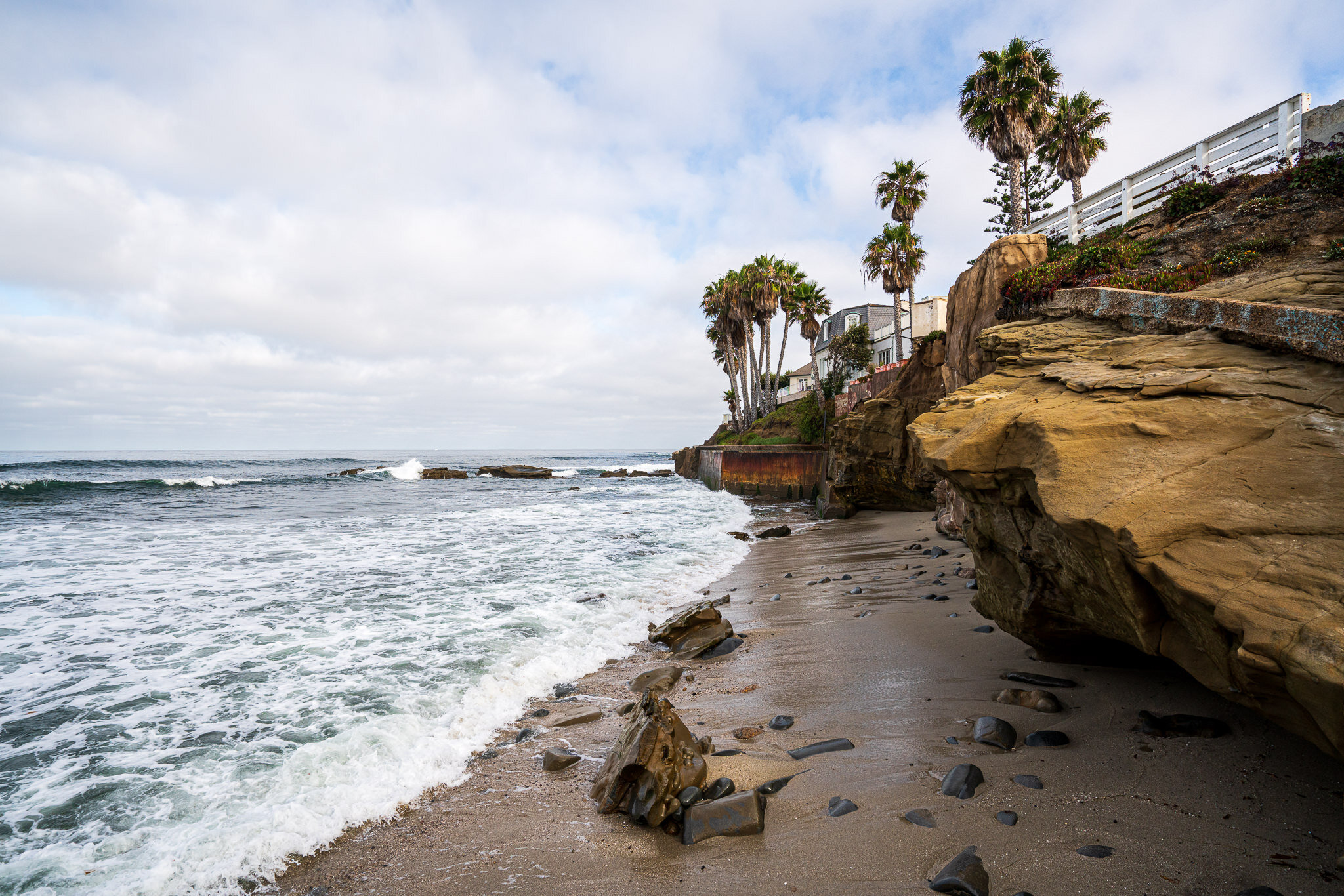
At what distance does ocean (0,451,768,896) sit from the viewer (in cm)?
369

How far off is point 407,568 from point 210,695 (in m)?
5.76

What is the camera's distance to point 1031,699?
405cm

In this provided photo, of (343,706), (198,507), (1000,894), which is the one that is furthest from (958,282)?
(198,507)

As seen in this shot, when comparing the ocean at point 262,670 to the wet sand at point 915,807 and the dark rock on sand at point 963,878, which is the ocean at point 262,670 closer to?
the wet sand at point 915,807

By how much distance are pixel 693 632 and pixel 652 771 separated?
135 inches

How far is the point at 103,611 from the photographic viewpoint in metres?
8.41

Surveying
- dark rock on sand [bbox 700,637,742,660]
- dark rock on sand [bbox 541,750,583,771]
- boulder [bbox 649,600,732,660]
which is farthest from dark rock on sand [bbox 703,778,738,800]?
boulder [bbox 649,600,732,660]

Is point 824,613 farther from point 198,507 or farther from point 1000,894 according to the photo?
point 198,507

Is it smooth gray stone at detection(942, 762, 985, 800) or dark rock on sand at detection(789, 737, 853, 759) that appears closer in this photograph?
smooth gray stone at detection(942, 762, 985, 800)

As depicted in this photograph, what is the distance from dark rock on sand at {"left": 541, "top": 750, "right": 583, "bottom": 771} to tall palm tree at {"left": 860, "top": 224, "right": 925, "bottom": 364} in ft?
105

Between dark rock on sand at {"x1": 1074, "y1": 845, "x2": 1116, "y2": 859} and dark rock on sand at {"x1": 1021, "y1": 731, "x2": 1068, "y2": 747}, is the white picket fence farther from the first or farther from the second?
dark rock on sand at {"x1": 1074, "y1": 845, "x2": 1116, "y2": 859}

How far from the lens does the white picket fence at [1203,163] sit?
10055 millimetres

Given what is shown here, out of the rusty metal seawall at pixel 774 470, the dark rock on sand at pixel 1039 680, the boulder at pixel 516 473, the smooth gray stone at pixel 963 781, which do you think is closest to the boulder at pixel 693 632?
the dark rock on sand at pixel 1039 680

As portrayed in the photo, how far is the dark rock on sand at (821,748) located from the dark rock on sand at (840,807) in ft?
1.93
